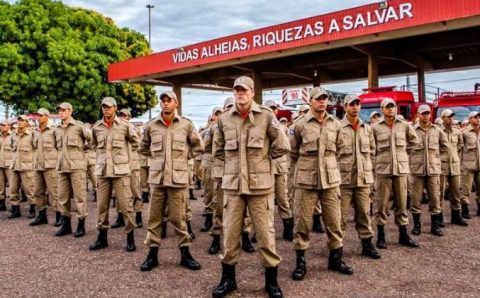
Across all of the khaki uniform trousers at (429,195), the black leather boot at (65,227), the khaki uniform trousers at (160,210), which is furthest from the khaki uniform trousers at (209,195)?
the khaki uniform trousers at (429,195)

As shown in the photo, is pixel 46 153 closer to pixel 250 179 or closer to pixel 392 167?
pixel 250 179

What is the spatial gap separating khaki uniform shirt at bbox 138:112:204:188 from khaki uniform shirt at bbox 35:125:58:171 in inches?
132

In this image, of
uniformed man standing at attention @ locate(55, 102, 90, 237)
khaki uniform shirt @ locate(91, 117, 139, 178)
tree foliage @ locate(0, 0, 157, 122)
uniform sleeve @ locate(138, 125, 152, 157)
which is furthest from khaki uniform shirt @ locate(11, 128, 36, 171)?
tree foliage @ locate(0, 0, 157, 122)

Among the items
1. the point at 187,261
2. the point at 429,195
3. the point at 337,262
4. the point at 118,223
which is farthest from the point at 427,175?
the point at 118,223

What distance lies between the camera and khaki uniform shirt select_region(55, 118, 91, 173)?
7004 mm

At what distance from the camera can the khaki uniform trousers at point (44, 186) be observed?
316 inches

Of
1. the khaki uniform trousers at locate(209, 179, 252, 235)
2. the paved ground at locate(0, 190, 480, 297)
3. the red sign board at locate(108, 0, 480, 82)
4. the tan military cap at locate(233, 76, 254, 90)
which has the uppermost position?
the red sign board at locate(108, 0, 480, 82)

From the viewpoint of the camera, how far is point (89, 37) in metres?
25.2

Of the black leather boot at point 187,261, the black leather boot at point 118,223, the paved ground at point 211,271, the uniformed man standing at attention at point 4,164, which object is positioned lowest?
the paved ground at point 211,271

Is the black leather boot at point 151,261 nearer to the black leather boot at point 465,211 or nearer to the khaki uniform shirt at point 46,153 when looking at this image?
the khaki uniform shirt at point 46,153

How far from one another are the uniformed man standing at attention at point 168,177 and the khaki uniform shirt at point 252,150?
0.99 metres

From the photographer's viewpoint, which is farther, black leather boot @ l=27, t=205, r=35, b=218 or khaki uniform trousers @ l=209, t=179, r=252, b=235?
black leather boot @ l=27, t=205, r=35, b=218

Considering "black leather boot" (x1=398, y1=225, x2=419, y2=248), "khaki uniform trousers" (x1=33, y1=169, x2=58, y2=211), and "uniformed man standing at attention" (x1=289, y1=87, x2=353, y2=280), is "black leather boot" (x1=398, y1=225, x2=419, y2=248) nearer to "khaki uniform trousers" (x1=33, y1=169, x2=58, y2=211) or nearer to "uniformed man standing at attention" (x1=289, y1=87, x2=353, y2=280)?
"uniformed man standing at attention" (x1=289, y1=87, x2=353, y2=280)

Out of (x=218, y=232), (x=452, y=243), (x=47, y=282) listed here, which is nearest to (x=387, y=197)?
(x=452, y=243)
